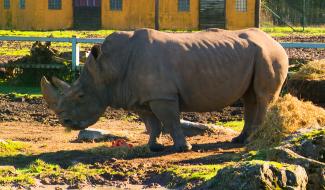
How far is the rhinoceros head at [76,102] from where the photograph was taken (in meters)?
12.7

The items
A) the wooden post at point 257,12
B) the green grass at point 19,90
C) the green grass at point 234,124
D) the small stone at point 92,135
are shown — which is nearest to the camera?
the small stone at point 92,135

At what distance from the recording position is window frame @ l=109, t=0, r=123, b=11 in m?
44.8

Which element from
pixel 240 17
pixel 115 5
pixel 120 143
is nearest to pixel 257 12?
pixel 240 17

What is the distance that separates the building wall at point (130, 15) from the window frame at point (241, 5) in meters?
4.23

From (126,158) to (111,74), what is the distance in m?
1.34

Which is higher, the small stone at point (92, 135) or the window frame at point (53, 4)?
the window frame at point (53, 4)

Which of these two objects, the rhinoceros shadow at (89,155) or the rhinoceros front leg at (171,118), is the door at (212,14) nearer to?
the rhinoceros shadow at (89,155)

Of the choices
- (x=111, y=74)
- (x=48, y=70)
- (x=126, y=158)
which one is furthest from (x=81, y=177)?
(x=48, y=70)

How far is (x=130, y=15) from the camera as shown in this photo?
44719 millimetres

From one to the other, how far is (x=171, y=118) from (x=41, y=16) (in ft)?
110

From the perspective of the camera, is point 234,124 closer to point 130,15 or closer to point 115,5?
point 130,15

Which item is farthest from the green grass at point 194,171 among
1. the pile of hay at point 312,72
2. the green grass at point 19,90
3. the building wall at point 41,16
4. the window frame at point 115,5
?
the building wall at point 41,16

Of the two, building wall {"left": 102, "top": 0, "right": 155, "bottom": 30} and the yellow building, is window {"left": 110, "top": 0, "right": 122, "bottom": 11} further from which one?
building wall {"left": 102, "top": 0, "right": 155, "bottom": 30}

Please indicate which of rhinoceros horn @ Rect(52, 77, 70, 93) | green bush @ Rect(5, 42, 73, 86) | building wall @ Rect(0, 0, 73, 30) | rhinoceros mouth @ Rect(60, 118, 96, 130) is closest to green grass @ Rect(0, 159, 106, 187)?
rhinoceros mouth @ Rect(60, 118, 96, 130)
